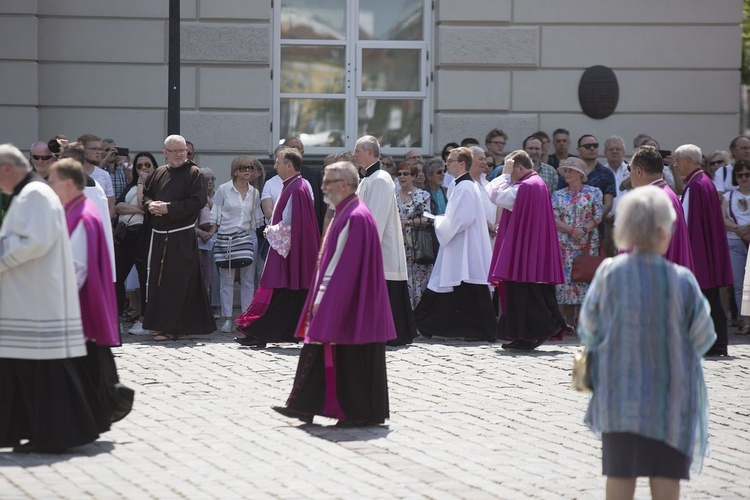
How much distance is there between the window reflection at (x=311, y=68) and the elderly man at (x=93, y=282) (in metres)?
8.86

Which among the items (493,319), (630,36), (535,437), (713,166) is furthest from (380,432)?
(630,36)

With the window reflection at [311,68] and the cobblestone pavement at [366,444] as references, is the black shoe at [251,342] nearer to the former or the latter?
the cobblestone pavement at [366,444]

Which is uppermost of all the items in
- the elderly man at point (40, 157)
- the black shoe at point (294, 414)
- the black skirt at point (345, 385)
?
the elderly man at point (40, 157)

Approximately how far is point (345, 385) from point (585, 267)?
5.58m

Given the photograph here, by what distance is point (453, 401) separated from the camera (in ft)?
30.1

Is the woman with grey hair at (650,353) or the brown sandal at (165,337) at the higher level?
the woman with grey hair at (650,353)

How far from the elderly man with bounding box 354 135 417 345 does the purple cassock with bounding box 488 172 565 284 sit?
86 centimetres

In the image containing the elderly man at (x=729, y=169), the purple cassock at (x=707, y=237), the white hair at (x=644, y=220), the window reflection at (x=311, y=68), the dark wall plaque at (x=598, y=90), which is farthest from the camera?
the window reflection at (x=311, y=68)

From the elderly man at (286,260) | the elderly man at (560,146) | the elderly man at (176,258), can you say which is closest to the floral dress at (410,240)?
the elderly man at (286,260)

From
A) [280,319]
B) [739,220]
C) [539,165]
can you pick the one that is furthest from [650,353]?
[739,220]

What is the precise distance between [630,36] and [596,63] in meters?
0.54

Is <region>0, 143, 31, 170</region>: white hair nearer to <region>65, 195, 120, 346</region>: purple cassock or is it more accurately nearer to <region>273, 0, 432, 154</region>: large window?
<region>65, 195, 120, 346</region>: purple cassock

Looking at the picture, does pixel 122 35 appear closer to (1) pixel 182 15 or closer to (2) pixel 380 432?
(1) pixel 182 15

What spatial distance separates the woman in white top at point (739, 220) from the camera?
14.1m
